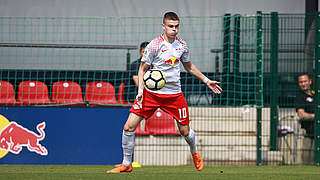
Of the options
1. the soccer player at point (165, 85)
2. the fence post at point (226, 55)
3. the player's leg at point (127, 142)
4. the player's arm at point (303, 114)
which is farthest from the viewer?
the fence post at point (226, 55)

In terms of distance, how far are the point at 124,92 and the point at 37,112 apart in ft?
5.25

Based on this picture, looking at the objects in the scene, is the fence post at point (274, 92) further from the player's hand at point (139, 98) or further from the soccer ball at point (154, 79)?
the player's hand at point (139, 98)

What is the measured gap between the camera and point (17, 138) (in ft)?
32.0

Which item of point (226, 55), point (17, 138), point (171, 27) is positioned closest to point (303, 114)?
point (226, 55)

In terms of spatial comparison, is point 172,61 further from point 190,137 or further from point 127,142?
point 127,142

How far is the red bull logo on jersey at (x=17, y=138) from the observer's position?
9734 mm

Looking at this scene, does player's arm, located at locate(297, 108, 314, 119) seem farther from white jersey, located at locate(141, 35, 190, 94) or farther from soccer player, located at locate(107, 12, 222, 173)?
white jersey, located at locate(141, 35, 190, 94)

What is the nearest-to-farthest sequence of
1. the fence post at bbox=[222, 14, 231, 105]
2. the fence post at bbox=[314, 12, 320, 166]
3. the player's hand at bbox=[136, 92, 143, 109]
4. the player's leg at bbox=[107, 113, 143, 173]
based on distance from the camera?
the player's hand at bbox=[136, 92, 143, 109]
the player's leg at bbox=[107, 113, 143, 173]
the fence post at bbox=[314, 12, 320, 166]
the fence post at bbox=[222, 14, 231, 105]

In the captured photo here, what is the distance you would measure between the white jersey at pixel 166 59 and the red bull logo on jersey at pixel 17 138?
3459 mm

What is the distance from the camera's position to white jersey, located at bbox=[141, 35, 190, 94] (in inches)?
276

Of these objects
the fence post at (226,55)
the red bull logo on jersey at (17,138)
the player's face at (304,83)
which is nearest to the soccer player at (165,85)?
the red bull logo on jersey at (17,138)

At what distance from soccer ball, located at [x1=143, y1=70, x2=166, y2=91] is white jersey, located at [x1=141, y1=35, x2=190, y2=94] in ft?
0.23

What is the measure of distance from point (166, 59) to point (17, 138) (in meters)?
3.85

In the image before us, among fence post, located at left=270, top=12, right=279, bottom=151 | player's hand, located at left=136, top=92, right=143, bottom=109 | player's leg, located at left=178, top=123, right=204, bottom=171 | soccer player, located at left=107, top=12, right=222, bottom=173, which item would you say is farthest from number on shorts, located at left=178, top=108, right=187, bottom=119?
fence post, located at left=270, top=12, right=279, bottom=151
